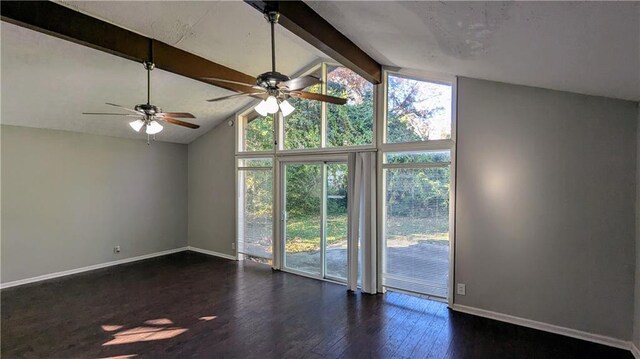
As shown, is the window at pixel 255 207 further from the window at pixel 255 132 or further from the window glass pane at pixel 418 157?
the window glass pane at pixel 418 157

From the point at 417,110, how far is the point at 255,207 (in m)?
3.45

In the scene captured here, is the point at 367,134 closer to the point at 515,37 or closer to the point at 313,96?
the point at 313,96

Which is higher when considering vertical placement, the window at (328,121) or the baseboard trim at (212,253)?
the window at (328,121)

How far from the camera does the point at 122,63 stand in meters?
3.79

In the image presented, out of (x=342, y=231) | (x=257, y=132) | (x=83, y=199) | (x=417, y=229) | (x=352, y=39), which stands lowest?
(x=342, y=231)

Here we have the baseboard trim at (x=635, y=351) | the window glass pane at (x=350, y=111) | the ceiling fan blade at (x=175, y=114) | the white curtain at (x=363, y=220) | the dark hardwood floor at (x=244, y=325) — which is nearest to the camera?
the baseboard trim at (x=635, y=351)

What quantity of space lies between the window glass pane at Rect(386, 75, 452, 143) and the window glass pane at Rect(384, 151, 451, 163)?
0.60 ft

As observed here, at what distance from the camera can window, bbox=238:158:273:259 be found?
5.92 meters

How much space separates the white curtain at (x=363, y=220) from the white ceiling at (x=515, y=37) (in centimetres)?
164


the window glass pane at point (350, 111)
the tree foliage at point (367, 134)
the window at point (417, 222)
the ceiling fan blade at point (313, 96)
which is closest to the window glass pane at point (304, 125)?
the tree foliage at point (367, 134)

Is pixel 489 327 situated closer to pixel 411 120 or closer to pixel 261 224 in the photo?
pixel 411 120

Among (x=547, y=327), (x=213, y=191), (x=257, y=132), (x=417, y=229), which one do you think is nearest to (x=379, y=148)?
(x=417, y=229)

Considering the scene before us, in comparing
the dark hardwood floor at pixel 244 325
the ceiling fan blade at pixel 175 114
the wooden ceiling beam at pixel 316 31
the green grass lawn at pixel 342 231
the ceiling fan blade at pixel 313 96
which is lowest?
the dark hardwood floor at pixel 244 325

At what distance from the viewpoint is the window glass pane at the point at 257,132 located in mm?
5918
